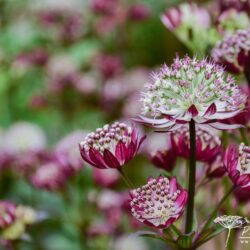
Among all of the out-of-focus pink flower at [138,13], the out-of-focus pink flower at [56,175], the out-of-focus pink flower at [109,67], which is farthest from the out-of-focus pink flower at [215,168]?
the out-of-focus pink flower at [138,13]

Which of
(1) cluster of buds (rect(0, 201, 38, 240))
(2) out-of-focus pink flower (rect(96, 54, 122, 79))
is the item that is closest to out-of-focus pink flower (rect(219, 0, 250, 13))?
(1) cluster of buds (rect(0, 201, 38, 240))

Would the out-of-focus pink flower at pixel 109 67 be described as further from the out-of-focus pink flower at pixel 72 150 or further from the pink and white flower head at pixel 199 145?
the pink and white flower head at pixel 199 145

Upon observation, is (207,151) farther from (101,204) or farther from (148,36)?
(148,36)

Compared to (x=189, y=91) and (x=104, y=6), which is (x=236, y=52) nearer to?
(x=189, y=91)

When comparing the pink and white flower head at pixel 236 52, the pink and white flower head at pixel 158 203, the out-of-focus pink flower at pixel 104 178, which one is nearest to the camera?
the pink and white flower head at pixel 158 203

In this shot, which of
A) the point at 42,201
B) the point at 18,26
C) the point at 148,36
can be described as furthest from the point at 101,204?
the point at 148,36

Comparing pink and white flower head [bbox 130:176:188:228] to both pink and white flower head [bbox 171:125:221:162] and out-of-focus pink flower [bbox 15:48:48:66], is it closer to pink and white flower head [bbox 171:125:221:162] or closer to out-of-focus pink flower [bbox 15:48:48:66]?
pink and white flower head [bbox 171:125:221:162]
